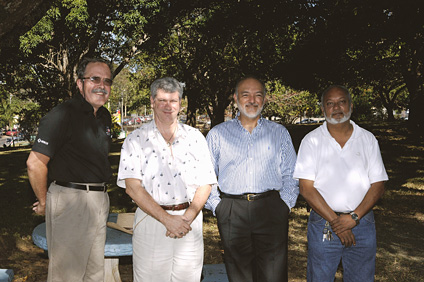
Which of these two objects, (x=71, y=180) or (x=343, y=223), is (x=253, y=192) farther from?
(x=71, y=180)

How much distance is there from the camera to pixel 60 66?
52.9ft

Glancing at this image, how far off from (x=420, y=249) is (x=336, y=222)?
377 centimetres

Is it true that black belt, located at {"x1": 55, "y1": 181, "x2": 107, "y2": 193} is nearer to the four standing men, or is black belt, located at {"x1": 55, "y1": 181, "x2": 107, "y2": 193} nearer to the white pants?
the four standing men

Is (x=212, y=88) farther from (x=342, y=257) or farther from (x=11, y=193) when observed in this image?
(x=342, y=257)

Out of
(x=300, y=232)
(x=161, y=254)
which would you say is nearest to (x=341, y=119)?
(x=161, y=254)

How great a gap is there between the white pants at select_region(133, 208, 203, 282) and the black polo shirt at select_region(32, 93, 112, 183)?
0.61 metres

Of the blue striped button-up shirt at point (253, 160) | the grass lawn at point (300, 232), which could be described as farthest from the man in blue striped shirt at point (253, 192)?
the grass lawn at point (300, 232)

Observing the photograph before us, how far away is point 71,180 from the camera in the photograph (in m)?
3.12

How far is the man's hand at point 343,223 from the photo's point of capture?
307cm

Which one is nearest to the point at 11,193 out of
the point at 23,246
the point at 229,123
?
the point at 23,246

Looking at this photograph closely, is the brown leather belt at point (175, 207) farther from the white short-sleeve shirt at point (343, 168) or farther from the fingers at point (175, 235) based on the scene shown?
the white short-sleeve shirt at point (343, 168)

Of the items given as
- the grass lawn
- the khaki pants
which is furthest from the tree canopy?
the khaki pants

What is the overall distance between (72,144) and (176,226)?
117 centimetres

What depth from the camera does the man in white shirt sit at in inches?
124
